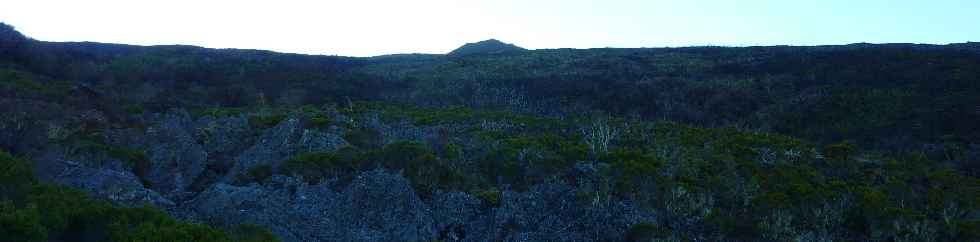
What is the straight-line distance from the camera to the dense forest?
7012mm

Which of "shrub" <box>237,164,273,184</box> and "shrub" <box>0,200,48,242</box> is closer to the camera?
"shrub" <box>0,200,48,242</box>

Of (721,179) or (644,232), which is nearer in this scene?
(644,232)

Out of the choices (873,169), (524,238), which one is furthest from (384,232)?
(873,169)

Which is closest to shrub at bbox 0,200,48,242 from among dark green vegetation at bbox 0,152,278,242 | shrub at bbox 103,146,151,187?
dark green vegetation at bbox 0,152,278,242

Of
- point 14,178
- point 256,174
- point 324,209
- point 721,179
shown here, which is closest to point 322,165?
point 256,174

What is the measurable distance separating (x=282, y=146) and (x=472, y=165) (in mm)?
2681

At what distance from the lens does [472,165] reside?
9.60m

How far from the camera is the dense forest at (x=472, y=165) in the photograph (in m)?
7.01

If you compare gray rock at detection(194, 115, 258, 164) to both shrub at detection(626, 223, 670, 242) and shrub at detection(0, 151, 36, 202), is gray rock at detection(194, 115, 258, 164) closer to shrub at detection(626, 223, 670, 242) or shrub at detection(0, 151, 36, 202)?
shrub at detection(0, 151, 36, 202)

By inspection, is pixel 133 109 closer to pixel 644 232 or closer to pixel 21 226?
pixel 21 226

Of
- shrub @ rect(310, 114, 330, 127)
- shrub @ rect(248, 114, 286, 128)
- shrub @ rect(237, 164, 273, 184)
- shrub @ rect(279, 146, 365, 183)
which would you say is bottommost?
shrub @ rect(237, 164, 273, 184)

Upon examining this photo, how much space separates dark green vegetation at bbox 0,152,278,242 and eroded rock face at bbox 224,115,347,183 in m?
2.49

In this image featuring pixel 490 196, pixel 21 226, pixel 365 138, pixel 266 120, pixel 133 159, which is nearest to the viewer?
pixel 21 226

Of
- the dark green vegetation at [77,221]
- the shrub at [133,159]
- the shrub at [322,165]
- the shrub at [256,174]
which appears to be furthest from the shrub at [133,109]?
the dark green vegetation at [77,221]
